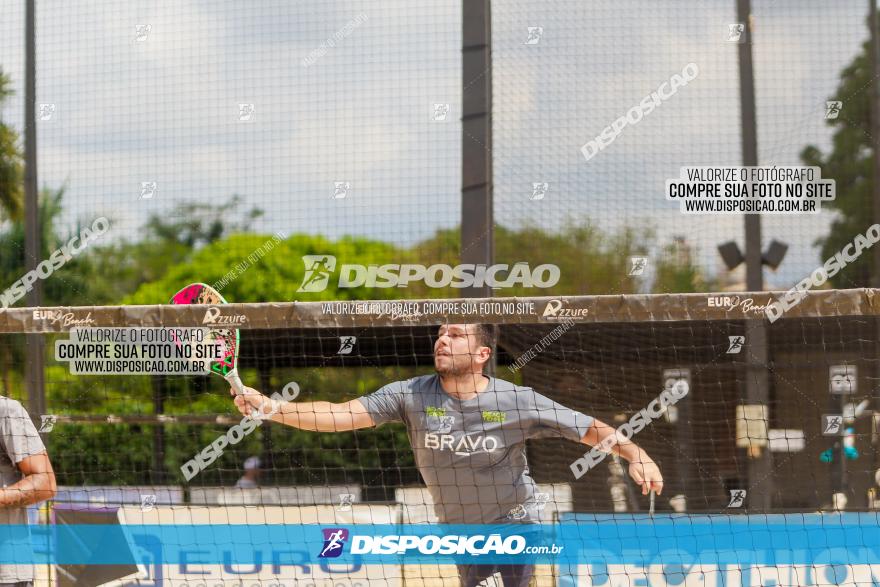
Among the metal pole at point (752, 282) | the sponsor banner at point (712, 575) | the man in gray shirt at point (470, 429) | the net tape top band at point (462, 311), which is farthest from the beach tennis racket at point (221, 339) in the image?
the metal pole at point (752, 282)

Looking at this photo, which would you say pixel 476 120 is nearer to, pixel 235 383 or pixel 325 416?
pixel 325 416

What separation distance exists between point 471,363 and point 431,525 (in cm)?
88

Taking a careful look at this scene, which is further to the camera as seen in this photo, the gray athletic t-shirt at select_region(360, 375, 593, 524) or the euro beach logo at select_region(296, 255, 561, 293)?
the euro beach logo at select_region(296, 255, 561, 293)

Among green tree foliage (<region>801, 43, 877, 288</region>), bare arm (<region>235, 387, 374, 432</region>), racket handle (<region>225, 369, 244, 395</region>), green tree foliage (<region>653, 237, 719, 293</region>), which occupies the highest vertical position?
green tree foliage (<region>801, 43, 877, 288</region>)

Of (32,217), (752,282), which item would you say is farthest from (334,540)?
(32,217)

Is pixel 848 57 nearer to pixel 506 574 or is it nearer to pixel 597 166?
pixel 597 166

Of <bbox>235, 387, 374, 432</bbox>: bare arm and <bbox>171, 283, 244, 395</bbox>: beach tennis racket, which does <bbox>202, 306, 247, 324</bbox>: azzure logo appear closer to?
<bbox>171, 283, 244, 395</bbox>: beach tennis racket

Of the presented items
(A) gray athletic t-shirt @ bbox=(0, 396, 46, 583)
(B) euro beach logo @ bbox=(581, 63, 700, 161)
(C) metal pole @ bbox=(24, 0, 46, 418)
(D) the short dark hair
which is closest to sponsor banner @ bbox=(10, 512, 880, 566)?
(A) gray athletic t-shirt @ bbox=(0, 396, 46, 583)

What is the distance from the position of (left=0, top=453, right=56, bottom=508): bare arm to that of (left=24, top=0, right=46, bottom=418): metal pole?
336cm

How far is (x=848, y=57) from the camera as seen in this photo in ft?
27.5

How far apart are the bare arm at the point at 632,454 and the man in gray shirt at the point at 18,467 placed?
2.53 metres

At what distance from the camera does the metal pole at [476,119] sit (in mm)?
7895

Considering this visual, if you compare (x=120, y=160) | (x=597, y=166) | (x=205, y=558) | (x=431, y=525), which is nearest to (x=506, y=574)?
(x=431, y=525)

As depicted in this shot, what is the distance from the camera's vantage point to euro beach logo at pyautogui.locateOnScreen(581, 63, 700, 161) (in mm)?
8086
